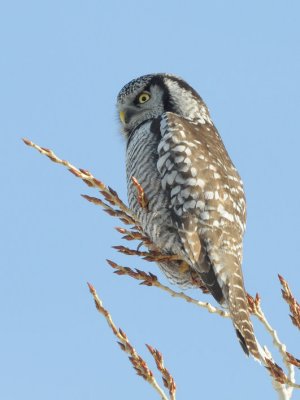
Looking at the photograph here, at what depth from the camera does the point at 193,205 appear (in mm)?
5004

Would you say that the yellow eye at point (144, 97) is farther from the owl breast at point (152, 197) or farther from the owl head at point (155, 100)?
the owl breast at point (152, 197)

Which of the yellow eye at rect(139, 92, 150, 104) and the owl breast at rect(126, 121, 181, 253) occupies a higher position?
the yellow eye at rect(139, 92, 150, 104)

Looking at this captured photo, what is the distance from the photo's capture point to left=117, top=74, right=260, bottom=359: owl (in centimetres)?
483

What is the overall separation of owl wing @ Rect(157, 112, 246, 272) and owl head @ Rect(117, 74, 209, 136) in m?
0.66

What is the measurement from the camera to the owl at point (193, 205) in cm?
483

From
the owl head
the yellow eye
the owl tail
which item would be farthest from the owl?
the yellow eye

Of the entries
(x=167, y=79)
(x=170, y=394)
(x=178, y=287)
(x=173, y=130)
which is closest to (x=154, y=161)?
(x=173, y=130)

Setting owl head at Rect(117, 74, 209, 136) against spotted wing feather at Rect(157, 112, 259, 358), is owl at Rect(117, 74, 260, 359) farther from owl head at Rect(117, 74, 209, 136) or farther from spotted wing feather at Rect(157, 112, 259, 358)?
owl head at Rect(117, 74, 209, 136)

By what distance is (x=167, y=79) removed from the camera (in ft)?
21.9

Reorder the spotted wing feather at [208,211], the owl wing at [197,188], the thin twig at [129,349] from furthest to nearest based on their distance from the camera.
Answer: the owl wing at [197,188] → the spotted wing feather at [208,211] → the thin twig at [129,349]

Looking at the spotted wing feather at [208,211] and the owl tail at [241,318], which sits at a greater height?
the spotted wing feather at [208,211]

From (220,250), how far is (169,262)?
Result: 59 centimetres

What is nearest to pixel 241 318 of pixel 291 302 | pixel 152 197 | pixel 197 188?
pixel 291 302

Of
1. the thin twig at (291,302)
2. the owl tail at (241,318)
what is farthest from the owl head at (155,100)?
the thin twig at (291,302)
